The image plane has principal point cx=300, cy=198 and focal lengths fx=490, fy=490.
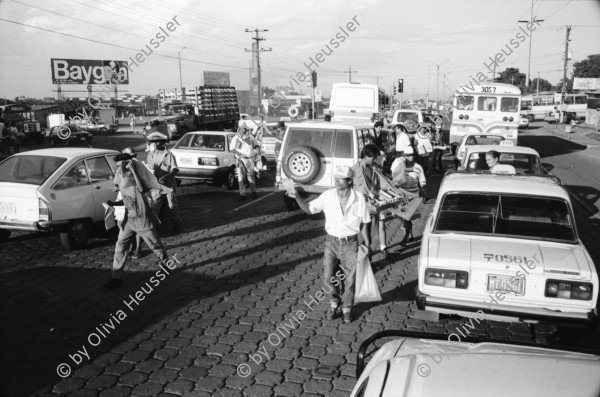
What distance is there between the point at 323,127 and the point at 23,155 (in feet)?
18.4

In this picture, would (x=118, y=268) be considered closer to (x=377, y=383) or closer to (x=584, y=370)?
(x=377, y=383)

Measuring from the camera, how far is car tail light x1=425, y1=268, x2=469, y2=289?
15.8ft

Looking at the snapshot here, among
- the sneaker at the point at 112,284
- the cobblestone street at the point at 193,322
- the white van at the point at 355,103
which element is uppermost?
the white van at the point at 355,103

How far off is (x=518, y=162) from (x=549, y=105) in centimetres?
5826

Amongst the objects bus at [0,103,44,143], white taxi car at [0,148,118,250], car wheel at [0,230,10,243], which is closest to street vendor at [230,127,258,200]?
white taxi car at [0,148,118,250]

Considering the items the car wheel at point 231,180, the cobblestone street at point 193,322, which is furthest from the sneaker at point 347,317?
the car wheel at point 231,180

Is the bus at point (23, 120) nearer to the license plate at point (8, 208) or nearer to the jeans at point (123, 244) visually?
the license plate at point (8, 208)

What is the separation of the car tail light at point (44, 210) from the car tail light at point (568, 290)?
698 centimetres

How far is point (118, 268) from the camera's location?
6559mm

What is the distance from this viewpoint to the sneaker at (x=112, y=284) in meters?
6.55

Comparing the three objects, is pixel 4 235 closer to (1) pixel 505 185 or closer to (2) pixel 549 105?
(1) pixel 505 185

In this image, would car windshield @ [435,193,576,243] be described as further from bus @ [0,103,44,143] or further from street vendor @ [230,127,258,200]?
bus @ [0,103,44,143]

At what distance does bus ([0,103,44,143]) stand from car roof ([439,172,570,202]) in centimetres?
3057

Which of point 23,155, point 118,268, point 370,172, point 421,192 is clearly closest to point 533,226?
point 370,172
